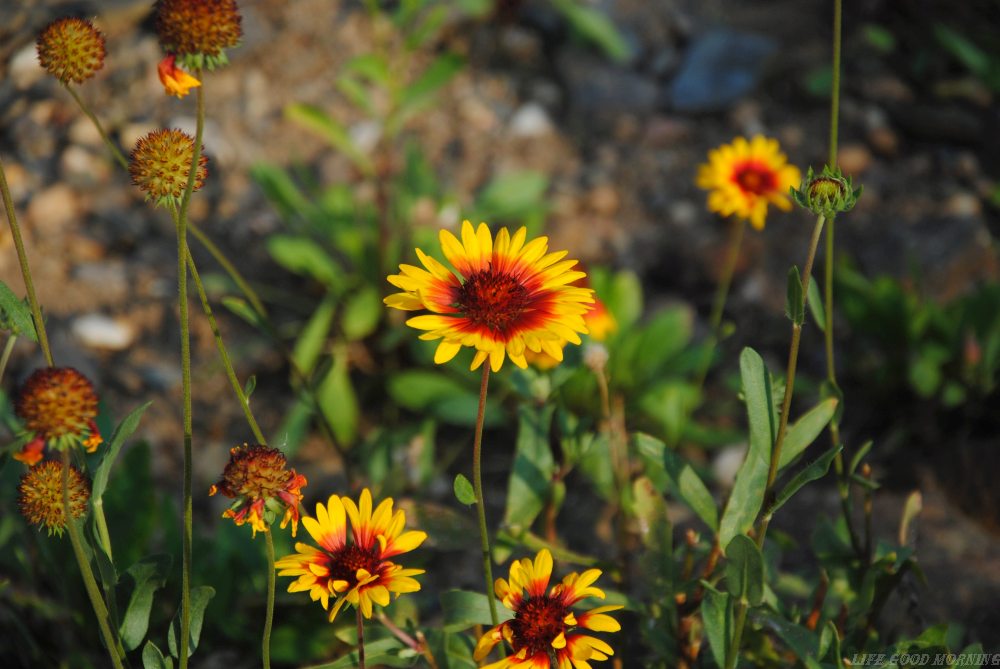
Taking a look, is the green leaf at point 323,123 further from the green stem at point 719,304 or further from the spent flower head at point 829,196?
the spent flower head at point 829,196

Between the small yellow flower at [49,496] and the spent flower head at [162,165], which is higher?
the spent flower head at [162,165]

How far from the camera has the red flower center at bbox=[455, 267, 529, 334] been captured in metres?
1.31

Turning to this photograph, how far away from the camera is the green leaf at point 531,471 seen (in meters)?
1.78

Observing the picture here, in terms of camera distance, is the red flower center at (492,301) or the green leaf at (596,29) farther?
the green leaf at (596,29)

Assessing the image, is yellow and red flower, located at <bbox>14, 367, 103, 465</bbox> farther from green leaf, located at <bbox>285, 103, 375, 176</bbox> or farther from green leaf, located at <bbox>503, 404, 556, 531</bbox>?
green leaf, located at <bbox>285, 103, 375, 176</bbox>

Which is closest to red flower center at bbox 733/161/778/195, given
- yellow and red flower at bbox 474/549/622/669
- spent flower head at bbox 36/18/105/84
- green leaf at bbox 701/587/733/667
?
green leaf at bbox 701/587/733/667

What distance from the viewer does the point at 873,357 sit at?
2.74 meters

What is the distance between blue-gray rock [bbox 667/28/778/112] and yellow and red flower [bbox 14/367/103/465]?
9.54 feet

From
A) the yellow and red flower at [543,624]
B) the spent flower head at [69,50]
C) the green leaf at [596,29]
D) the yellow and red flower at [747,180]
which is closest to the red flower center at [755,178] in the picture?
the yellow and red flower at [747,180]

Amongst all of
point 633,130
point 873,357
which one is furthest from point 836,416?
point 633,130

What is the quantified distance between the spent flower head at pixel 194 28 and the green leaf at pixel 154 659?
79 cm

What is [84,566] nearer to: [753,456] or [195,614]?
[195,614]

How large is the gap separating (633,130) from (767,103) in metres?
0.51

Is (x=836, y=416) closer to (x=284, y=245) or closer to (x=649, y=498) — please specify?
(x=649, y=498)
